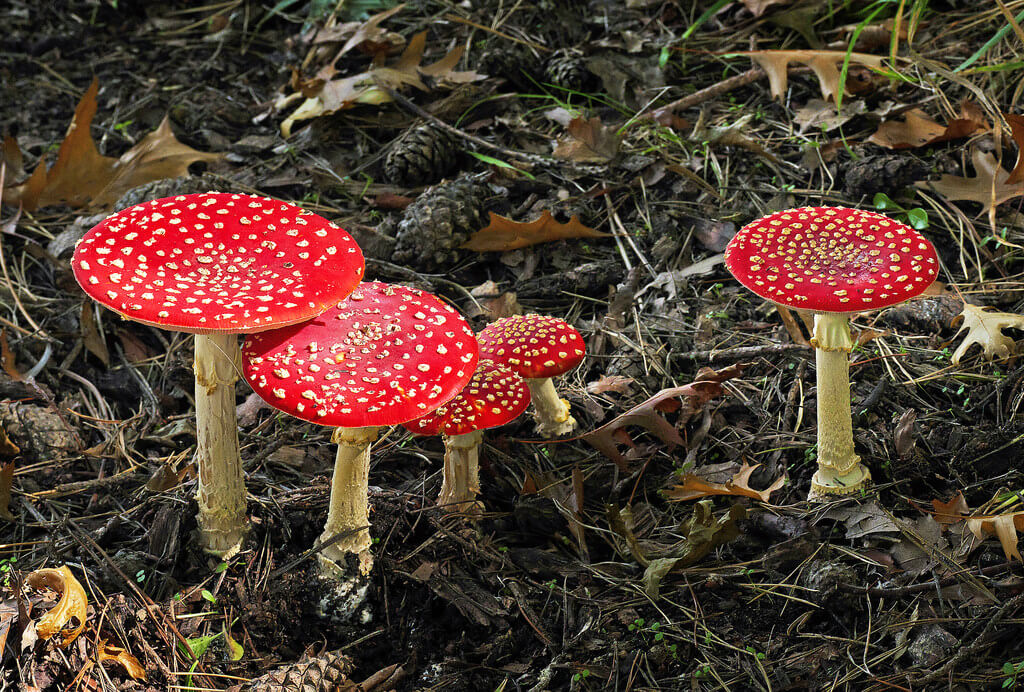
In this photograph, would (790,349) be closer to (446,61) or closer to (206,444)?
(206,444)

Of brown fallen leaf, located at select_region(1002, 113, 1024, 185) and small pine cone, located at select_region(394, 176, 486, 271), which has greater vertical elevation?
brown fallen leaf, located at select_region(1002, 113, 1024, 185)

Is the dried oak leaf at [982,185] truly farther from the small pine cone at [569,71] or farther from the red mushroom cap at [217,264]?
the red mushroom cap at [217,264]

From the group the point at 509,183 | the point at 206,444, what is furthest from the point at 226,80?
the point at 206,444

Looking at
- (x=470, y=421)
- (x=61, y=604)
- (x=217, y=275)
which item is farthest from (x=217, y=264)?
(x=61, y=604)

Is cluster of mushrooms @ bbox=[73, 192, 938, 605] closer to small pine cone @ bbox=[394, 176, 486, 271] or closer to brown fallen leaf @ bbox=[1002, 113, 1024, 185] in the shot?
small pine cone @ bbox=[394, 176, 486, 271]

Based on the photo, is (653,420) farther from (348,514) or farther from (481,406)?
(348,514)

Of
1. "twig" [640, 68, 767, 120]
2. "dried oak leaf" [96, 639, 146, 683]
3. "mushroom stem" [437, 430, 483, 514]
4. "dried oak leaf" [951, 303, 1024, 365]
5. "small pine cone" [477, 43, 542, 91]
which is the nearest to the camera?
"dried oak leaf" [96, 639, 146, 683]

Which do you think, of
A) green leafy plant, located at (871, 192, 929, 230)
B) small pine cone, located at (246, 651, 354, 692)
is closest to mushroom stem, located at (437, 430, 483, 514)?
small pine cone, located at (246, 651, 354, 692)
